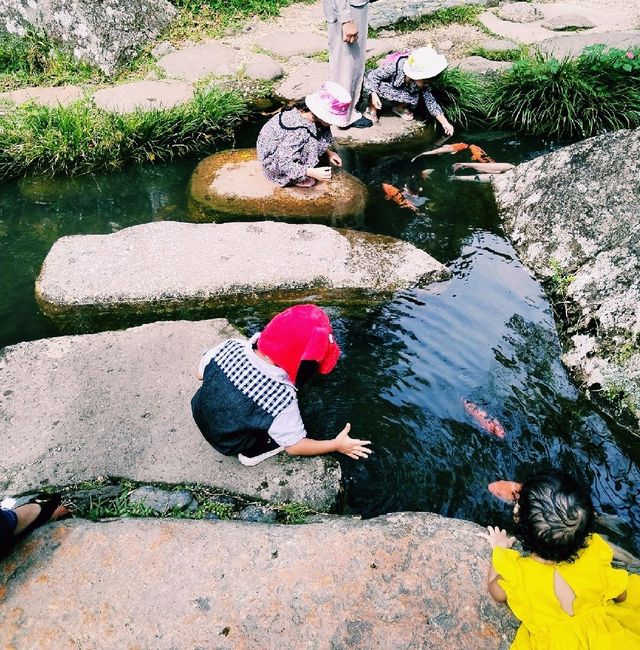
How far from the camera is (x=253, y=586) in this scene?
2.50m

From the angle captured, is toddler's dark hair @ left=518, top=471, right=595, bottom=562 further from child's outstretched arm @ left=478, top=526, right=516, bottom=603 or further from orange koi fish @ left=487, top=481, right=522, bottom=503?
orange koi fish @ left=487, top=481, right=522, bottom=503

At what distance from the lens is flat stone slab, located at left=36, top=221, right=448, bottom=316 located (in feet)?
14.2

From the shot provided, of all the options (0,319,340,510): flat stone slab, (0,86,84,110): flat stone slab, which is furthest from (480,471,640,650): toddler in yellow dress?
(0,86,84,110): flat stone slab

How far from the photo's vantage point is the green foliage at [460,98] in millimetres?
6883

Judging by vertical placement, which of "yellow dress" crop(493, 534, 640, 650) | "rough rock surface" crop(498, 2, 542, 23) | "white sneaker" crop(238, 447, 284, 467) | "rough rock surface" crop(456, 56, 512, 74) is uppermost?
"rough rock surface" crop(498, 2, 542, 23)

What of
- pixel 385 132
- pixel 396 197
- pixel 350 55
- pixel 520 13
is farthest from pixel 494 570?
pixel 520 13

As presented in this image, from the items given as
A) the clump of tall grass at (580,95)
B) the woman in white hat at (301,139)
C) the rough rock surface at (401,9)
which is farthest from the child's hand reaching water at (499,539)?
the rough rock surface at (401,9)

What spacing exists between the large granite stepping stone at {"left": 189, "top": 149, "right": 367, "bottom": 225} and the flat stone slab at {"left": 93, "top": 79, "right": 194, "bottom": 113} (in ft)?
5.29

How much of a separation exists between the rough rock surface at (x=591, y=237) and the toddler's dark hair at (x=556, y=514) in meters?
1.77

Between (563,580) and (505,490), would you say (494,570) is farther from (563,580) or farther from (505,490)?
(505,490)

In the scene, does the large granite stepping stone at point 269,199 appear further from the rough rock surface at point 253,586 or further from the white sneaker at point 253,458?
the rough rock surface at point 253,586

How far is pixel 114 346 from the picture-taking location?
380 cm

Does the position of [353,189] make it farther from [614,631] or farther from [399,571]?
[614,631]

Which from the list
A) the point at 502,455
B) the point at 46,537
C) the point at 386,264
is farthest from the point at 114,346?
the point at 502,455
